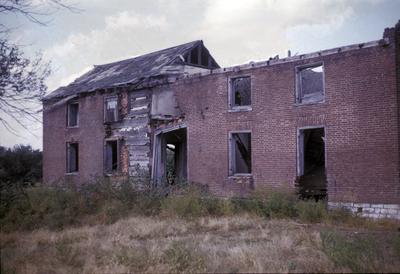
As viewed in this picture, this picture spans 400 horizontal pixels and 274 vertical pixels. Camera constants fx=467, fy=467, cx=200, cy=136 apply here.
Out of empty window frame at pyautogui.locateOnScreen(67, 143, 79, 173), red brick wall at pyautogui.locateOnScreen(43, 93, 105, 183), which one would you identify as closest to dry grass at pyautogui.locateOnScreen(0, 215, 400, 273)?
red brick wall at pyautogui.locateOnScreen(43, 93, 105, 183)

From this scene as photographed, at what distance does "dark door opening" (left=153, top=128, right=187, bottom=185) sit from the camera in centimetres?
2072

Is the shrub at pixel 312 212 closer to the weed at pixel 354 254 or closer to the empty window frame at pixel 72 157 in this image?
the weed at pixel 354 254

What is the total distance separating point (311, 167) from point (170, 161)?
10212mm

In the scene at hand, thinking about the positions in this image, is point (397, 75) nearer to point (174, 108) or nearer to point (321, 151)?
point (321, 151)

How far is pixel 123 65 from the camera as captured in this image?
26.5m

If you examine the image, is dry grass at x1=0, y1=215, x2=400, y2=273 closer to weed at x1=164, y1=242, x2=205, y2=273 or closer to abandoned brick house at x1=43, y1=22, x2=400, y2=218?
weed at x1=164, y1=242, x2=205, y2=273

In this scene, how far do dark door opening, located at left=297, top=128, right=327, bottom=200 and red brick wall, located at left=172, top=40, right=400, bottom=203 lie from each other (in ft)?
0.99

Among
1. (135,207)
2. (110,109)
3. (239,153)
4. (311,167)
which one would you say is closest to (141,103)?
(110,109)

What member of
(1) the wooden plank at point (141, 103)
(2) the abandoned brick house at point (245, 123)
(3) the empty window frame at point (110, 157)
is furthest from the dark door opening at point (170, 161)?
(3) the empty window frame at point (110, 157)

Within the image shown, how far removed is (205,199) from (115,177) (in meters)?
7.00

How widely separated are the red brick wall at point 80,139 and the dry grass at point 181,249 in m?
10.2

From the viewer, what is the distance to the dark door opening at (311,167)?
1628 centimetres

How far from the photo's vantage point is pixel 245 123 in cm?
1778

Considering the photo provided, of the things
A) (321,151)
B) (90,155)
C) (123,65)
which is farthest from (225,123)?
(123,65)
